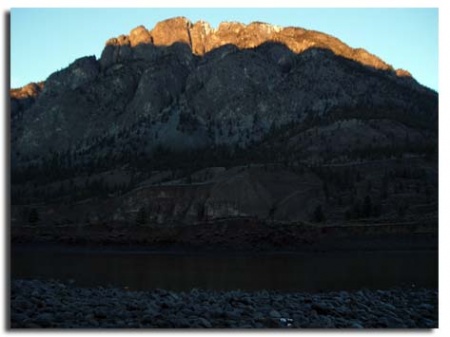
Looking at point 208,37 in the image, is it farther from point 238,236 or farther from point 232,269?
point 232,269

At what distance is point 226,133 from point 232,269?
37588 millimetres

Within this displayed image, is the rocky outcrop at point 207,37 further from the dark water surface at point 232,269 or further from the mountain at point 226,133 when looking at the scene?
the dark water surface at point 232,269

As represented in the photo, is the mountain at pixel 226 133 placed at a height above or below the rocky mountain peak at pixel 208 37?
below

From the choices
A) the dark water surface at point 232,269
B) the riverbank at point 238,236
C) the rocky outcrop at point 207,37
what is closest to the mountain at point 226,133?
the rocky outcrop at point 207,37

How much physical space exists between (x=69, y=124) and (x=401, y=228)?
108 ft

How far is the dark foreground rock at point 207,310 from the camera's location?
784 cm

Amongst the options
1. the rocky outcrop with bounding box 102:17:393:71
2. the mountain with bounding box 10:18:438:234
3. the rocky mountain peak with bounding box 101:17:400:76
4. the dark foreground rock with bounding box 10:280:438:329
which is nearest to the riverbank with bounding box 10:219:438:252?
the mountain with bounding box 10:18:438:234

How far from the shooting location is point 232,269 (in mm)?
16625

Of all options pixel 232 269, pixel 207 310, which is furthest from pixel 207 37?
pixel 207 310

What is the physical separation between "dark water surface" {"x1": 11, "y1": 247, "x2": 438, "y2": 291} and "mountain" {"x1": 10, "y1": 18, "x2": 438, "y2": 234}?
1.91m

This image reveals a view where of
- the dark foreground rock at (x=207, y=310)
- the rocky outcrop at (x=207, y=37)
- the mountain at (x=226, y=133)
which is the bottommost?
the dark foreground rock at (x=207, y=310)

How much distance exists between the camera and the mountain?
28.1 meters

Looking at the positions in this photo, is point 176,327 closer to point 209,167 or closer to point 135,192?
point 135,192

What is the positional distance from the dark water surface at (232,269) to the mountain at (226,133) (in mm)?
1909
